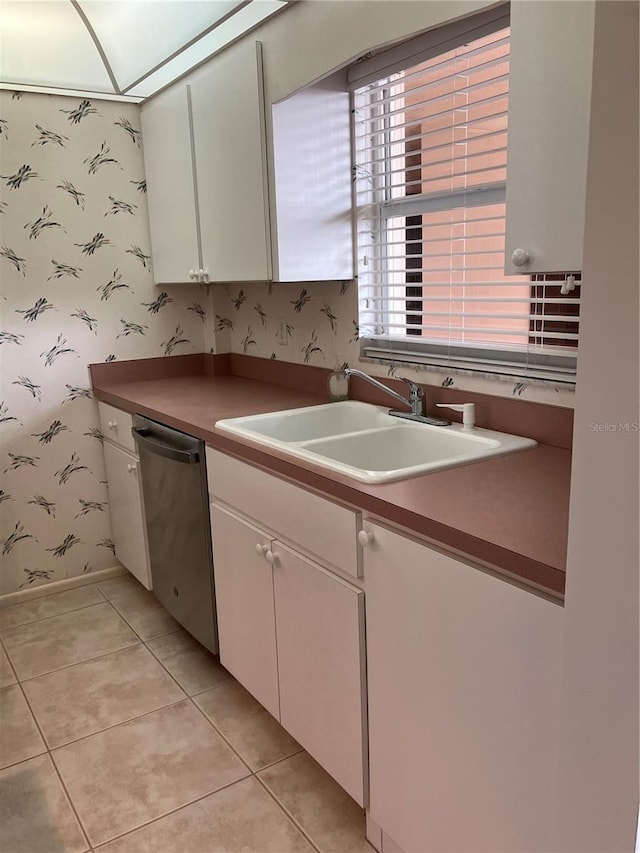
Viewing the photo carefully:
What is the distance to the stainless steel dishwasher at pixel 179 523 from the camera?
7.53ft

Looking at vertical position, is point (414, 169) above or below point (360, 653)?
above

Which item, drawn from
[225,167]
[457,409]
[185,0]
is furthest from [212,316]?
[457,409]

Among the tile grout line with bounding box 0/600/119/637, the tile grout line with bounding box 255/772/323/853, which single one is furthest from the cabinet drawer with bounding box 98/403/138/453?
the tile grout line with bounding box 255/772/323/853

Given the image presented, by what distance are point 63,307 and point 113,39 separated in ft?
3.53

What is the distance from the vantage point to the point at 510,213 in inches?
54.3

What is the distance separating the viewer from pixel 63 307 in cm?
305

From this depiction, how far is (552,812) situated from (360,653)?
1.77ft

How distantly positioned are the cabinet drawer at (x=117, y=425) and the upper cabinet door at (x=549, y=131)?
6.22 feet

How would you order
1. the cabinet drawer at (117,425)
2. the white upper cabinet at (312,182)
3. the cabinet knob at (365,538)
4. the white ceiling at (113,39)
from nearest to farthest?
the cabinet knob at (365,538), the white upper cabinet at (312,182), the white ceiling at (113,39), the cabinet drawer at (117,425)

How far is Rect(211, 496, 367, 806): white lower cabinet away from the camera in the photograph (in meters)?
1.63

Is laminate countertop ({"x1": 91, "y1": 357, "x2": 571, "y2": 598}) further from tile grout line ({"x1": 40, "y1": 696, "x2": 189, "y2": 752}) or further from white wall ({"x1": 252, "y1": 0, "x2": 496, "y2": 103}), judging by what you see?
white wall ({"x1": 252, "y1": 0, "x2": 496, "y2": 103})

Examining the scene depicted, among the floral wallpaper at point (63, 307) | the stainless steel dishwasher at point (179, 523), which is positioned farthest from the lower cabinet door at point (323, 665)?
the floral wallpaper at point (63, 307)

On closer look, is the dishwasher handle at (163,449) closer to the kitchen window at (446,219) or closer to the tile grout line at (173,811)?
the kitchen window at (446,219)

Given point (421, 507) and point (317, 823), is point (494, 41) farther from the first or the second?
point (317, 823)
